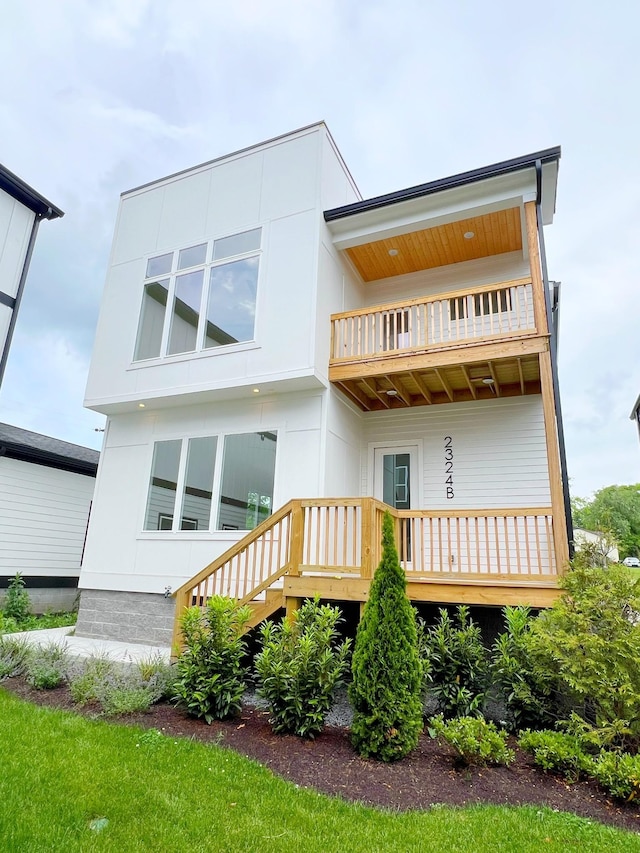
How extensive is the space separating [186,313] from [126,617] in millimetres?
5700

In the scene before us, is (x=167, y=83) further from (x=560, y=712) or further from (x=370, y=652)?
(x=560, y=712)

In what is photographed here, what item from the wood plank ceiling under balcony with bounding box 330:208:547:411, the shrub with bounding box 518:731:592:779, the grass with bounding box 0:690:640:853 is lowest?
the grass with bounding box 0:690:640:853

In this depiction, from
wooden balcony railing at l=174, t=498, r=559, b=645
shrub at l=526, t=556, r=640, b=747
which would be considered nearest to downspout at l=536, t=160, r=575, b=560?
wooden balcony railing at l=174, t=498, r=559, b=645

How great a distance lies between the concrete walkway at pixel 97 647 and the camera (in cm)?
685

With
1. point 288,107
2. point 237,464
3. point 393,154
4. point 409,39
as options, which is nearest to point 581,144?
point 409,39

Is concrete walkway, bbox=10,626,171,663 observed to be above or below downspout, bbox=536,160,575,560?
below

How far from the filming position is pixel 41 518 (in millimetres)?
12094

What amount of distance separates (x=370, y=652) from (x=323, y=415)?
13.9 feet

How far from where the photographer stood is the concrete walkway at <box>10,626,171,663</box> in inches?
270

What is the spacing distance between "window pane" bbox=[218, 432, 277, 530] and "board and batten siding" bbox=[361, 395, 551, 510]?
204cm

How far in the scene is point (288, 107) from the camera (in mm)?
17766

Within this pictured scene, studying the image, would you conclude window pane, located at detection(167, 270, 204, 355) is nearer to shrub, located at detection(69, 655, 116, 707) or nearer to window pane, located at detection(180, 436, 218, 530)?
window pane, located at detection(180, 436, 218, 530)

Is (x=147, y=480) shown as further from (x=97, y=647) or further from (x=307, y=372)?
(x=307, y=372)

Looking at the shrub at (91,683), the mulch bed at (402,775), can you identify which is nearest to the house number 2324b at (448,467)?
the mulch bed at (402,775)
